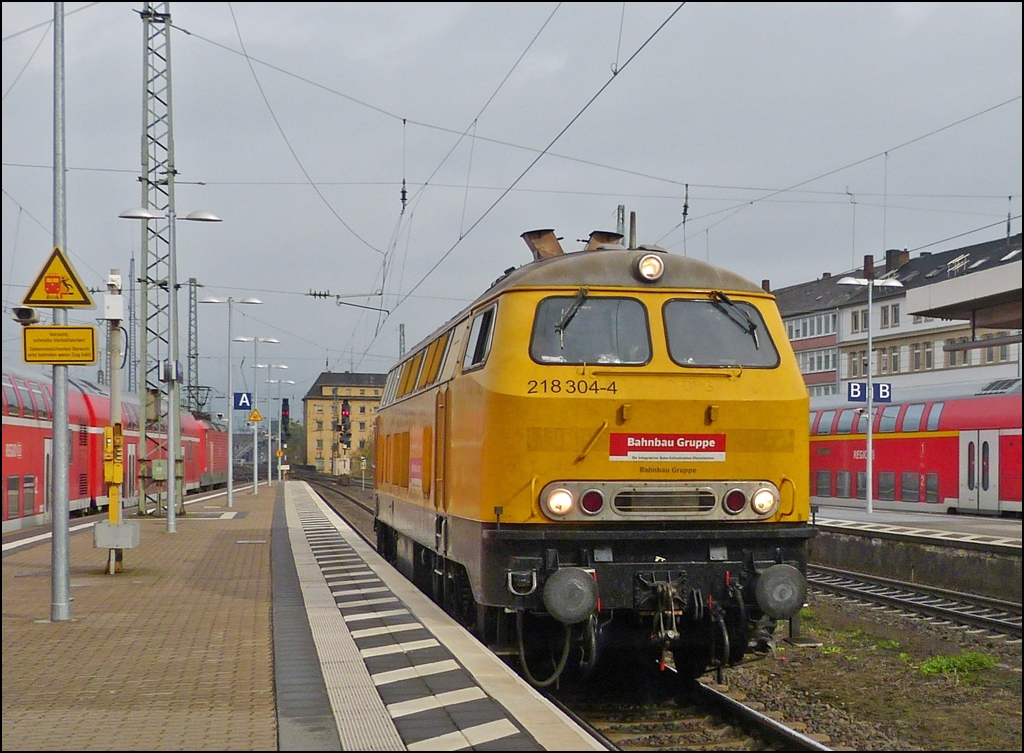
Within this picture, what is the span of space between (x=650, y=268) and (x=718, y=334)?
0.77 m

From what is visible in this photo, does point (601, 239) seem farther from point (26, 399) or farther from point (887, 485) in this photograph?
point (887, 485)

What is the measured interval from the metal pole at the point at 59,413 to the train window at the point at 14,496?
1275 cm

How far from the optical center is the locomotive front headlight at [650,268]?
963cm

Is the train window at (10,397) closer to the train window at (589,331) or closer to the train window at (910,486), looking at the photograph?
the train window at (589,331)

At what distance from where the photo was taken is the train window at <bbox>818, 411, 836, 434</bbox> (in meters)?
37.7

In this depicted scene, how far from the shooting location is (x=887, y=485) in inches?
1356

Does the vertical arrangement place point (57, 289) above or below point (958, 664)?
above

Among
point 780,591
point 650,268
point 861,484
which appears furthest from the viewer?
point 861,484

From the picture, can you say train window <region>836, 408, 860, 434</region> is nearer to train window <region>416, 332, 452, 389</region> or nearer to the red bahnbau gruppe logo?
train window <region>416, 332, 452, 389</region>

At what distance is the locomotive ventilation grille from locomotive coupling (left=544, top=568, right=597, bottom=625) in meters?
0.71

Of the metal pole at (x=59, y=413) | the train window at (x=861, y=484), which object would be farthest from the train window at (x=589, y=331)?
the train window at (x=861, y=484)

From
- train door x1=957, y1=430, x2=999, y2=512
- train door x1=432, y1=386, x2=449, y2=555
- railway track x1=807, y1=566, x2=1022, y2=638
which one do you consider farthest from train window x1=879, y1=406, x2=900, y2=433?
train door x1=432, y1=386, x2=449, y2=555

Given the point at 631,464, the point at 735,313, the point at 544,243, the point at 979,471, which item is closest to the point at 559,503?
the point at 631,464

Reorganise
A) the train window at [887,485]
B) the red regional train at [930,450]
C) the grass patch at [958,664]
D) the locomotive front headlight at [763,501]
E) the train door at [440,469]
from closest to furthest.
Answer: the locomotive front headlight at [763,501], the grass patch at [958,664], the train door at [440,469], the red regional train at [930,450], the train window at [887,485]
